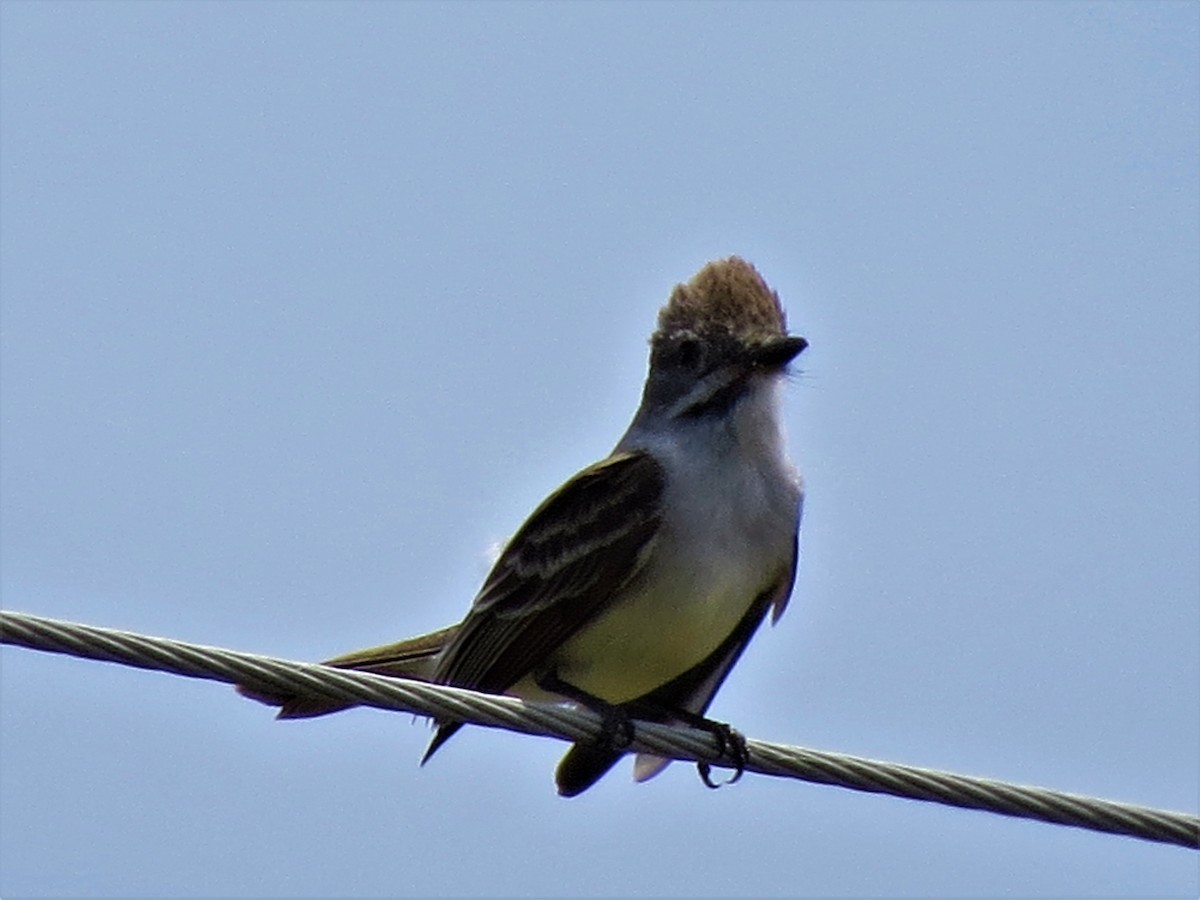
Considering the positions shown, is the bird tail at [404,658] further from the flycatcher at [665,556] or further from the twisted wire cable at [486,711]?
the twisted wire cable at [486,711]

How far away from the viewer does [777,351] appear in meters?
7.76

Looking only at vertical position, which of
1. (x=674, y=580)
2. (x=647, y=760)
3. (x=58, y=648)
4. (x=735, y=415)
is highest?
(x=735, y=415)

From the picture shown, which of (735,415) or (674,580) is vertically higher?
(735,415)

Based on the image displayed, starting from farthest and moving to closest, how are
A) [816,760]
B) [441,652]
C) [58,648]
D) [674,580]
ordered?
[441,652] < [674,580] < [816,760] < [58,648]

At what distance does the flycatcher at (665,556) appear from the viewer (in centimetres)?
739

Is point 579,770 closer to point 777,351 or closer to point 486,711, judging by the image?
point 777,351

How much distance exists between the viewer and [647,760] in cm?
770

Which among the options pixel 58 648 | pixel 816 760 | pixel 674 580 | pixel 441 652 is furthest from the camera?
pixel 441 652

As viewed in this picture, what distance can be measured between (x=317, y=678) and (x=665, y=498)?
105 inches

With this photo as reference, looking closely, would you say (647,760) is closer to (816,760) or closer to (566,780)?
(566,780)

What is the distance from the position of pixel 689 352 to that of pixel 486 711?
2992 millimetres

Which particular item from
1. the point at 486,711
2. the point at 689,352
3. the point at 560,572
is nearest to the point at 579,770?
the point at 560,572

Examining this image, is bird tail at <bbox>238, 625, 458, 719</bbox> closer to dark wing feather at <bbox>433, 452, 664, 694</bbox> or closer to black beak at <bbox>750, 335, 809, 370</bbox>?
dark wing feather at <bbox>433, 452, 664, 694</bbox>

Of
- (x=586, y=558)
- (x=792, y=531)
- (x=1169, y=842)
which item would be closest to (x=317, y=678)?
(x=1169, y=842)
